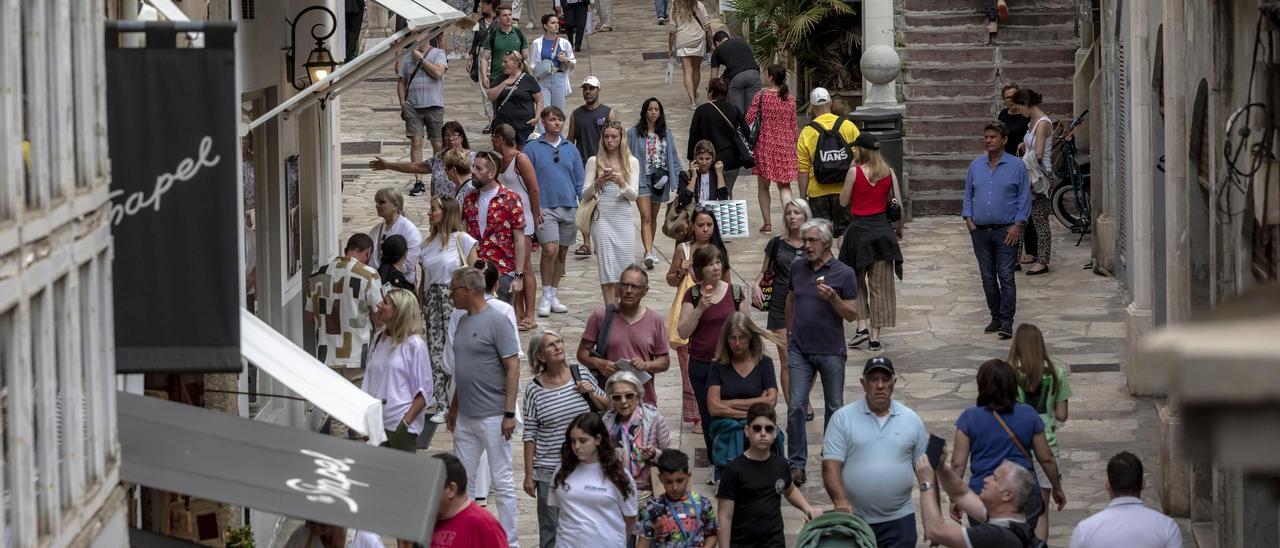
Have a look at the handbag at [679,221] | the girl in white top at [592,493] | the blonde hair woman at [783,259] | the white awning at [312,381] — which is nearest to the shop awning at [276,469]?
the white awning at [312,381]

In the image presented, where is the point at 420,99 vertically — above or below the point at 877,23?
below

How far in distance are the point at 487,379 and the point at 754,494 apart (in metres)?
2.16

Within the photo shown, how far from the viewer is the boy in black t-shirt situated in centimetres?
964

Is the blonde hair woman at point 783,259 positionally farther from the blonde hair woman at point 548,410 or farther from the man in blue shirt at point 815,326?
the blonde hair woman at point 548,410

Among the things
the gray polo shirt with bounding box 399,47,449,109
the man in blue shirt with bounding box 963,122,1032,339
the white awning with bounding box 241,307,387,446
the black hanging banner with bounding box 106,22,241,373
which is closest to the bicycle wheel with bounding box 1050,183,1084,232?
the man in blue shirt with bounding box 963,122,1032,339

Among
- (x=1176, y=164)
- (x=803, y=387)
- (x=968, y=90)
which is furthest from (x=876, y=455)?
(x=968, y=90)

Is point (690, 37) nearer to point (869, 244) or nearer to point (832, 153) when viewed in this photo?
point (832, 153)

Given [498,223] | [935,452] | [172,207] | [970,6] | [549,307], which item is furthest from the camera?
[970,6]

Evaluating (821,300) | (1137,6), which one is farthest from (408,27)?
(1137,6)

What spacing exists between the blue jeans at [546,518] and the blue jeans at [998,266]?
6.85 metres

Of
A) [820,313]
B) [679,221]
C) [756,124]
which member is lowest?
[820,313]

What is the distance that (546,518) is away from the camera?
1059 centimetres

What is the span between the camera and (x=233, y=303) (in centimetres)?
640

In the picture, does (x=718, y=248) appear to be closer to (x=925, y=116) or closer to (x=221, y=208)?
(x=221, y=208)
